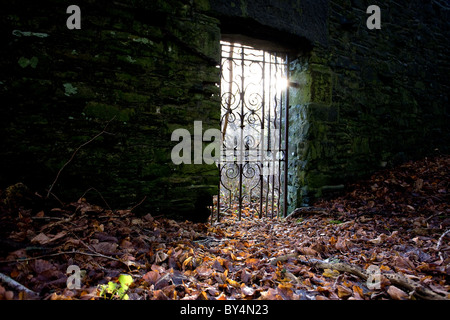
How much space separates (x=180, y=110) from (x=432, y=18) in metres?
5.31

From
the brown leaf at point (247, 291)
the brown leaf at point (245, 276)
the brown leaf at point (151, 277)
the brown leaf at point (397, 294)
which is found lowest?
the brown leaf at point (245, 276)

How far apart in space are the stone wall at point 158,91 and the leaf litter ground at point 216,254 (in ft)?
1.31

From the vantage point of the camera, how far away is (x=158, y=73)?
2.48 meters

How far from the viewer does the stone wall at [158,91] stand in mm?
2068

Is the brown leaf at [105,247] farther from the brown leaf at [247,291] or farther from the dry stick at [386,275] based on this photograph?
the dry stick at [386,275]

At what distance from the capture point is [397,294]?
1.21 metres

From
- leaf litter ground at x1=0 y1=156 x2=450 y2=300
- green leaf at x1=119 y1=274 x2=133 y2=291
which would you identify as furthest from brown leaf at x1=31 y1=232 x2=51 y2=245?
green leaf at x1=119 y1=274 x2=133 y2=291

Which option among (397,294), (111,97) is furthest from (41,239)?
(397,294)

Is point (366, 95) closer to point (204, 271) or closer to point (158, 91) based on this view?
point (158, 91)

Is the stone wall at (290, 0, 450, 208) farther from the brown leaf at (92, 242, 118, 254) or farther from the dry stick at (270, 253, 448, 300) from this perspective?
the brown leaf at (92, 242, 118, 254)

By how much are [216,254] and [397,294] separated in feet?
3.99

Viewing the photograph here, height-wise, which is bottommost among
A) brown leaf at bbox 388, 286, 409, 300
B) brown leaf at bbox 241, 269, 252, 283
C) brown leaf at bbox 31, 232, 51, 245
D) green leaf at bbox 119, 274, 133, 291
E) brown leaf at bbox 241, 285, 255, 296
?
brown leaf at bbox 241, 269, 252, 283

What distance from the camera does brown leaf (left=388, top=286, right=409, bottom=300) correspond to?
121 cm

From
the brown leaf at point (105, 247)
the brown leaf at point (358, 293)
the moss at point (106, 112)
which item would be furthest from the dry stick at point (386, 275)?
the moss at point (106, 112)
